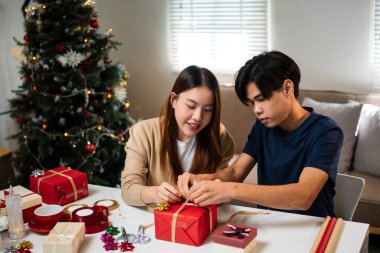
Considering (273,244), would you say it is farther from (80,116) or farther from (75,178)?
(80,116)

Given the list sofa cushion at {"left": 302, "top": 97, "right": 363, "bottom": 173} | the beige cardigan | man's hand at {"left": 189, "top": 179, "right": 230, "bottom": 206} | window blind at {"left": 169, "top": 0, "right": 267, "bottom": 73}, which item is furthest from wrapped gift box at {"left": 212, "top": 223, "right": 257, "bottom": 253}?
window blind at {"left": 169, "top": 0, "right": 267, "bottom": 73}

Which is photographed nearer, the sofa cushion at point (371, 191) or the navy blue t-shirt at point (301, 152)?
the navy blue t-shirt at point (301, 152)

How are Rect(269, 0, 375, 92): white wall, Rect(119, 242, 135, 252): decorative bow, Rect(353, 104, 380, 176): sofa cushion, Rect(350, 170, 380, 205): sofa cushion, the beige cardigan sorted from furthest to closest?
Rect(269, 0, 375, 92): white wall, Rect(353, 104, 380, 176): sofa cushion, Rect(350, 170, 380, 205): sofa cushion, the beige cardigan, Rect(119, 242, 135, 252): decorative bow

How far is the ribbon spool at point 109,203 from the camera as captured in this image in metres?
1.89

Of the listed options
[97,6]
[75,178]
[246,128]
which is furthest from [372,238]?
[97,6]

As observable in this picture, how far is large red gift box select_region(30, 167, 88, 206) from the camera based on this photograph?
6.30ft

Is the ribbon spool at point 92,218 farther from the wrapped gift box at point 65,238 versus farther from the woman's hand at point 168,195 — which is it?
the woman's hand at point 168,195

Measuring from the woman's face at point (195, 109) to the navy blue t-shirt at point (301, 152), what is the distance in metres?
0.27

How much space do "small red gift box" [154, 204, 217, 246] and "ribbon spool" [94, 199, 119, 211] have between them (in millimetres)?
326

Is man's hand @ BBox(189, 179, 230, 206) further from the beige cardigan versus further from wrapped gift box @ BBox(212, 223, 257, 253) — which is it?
the beige cardigan

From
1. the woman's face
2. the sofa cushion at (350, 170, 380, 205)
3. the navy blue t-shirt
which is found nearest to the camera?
the navy blue t-shirt

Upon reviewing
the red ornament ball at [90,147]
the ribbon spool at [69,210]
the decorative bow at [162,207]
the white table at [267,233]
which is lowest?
the red ornament ball at [90,147]

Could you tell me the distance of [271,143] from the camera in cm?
199

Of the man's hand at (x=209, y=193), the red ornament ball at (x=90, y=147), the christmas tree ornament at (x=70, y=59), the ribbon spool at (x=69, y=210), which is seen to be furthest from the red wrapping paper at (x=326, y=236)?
the christmas tree ornament at (x=70, y=59)
